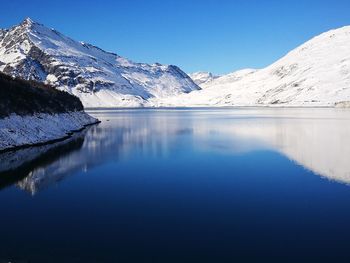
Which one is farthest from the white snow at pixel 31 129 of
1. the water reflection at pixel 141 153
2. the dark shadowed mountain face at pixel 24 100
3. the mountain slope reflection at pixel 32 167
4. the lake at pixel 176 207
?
the lake at pixel 176 207

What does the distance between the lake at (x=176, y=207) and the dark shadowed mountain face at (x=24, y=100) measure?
41.5 ft

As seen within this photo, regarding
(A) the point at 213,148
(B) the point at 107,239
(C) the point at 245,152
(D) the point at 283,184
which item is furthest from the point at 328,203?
(A) the point at 213,148

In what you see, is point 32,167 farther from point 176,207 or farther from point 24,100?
point 24,100

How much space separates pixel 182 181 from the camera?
31453 mm

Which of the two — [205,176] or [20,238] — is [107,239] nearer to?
[20,238]

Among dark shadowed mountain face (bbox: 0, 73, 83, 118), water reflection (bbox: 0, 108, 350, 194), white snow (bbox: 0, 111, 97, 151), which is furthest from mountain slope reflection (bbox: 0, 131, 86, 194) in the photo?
dark shadowed mountain face (bbox: 0, 73, 83, 118)

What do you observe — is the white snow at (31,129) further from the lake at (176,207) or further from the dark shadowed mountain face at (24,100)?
the lake at (176,207)

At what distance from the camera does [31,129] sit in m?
55.8

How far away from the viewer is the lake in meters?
16.6

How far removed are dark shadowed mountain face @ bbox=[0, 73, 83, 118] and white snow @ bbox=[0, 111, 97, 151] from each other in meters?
1.07

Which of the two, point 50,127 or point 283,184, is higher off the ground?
point 50,127

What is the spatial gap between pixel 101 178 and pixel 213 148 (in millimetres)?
22082

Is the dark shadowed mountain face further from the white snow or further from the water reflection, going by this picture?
the water reflection

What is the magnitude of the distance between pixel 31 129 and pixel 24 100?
7937 mm
